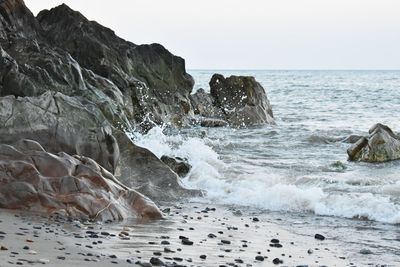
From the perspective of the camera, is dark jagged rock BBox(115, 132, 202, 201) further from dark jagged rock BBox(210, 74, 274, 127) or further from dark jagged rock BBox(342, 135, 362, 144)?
dark jagged rock BBox(210, 74, 274, 127)

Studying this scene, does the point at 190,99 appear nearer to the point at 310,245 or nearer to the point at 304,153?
the point at 304,153

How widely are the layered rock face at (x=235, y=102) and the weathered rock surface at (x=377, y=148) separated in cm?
1185

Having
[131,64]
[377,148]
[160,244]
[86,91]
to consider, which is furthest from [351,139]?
[160,244]

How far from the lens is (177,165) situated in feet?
51.0

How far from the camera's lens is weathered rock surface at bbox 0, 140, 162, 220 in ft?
32.7

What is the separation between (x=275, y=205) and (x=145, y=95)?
1532 cm

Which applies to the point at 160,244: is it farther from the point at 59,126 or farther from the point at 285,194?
the point at 285,194

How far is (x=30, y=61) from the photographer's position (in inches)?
810

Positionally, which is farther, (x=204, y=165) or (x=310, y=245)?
(x=204, y=165)

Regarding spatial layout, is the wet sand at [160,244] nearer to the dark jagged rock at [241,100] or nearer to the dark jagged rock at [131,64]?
the dark jagged rock at [131,64]

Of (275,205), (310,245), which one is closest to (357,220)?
(275,205)

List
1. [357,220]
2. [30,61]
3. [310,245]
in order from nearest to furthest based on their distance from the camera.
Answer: [310,245], [357,220], [30,61]

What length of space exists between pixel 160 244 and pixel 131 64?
2221 centimetres

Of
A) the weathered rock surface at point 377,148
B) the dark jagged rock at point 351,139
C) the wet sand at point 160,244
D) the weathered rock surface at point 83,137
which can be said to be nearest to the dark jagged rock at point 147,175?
the weathered rock surface at point 83,137
